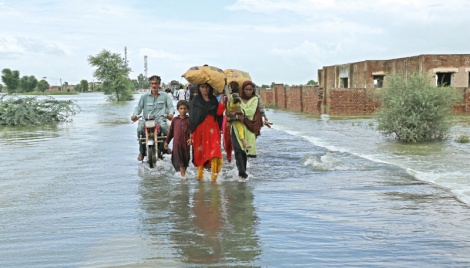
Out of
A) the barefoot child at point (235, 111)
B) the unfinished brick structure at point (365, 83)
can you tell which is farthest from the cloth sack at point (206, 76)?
the unfinished brick structure at point (365, 83)

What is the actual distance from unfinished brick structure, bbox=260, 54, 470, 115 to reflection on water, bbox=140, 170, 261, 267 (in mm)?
16854

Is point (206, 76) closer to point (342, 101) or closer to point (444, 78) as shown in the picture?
point (342, 101)

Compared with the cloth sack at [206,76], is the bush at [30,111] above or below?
below

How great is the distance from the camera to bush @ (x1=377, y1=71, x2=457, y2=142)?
1484cm

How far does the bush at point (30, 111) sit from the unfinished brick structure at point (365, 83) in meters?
12.7

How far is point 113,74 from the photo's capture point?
85562 mm

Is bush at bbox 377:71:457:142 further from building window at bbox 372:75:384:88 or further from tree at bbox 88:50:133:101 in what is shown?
tree at bbox 88:50:133:101

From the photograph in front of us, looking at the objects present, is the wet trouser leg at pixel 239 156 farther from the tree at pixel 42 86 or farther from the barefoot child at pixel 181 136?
the tree at pixel 42 86

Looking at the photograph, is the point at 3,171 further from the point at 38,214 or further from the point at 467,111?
the point at 467,111

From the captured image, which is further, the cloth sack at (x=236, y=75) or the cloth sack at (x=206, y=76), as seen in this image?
the cloth sack at (x=236, y=75)

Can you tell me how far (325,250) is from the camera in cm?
505

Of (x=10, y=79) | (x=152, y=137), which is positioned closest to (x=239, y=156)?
(x=152, y=137)

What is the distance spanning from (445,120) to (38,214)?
1155 cm

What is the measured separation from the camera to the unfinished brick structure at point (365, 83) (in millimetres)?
27500
